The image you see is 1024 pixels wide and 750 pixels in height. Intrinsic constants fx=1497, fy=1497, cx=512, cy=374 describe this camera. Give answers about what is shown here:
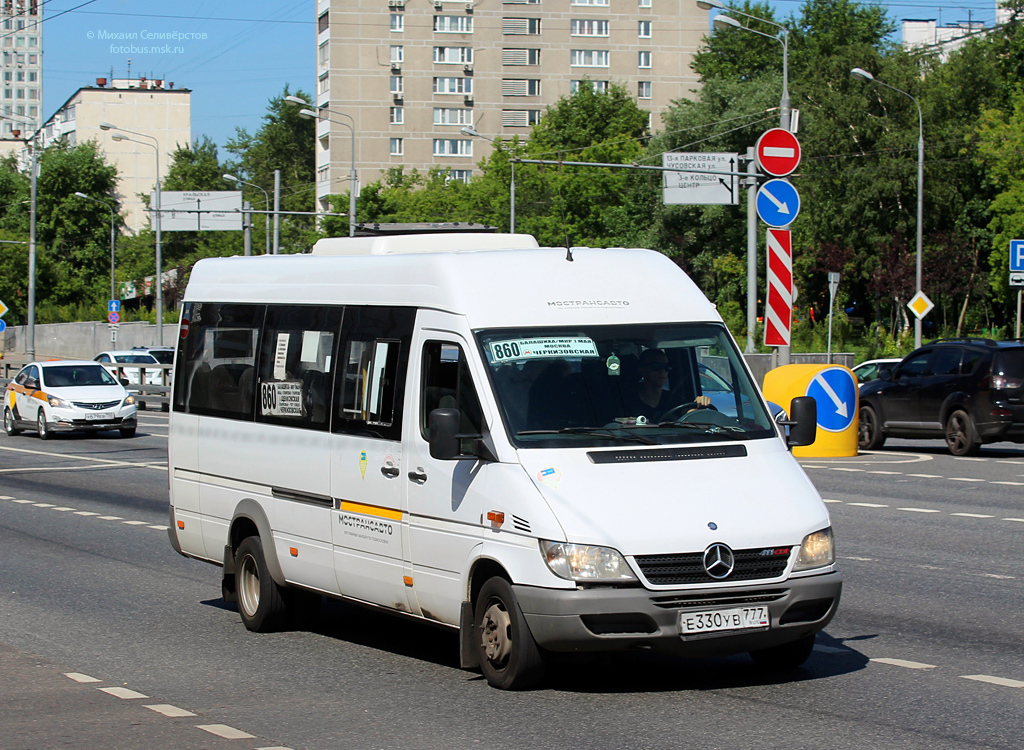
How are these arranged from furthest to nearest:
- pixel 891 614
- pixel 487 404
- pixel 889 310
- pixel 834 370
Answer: pixel 889 310 < pixel 834 370 < pixel 891 614 < pixel 487 404

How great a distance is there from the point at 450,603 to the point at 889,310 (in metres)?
72.9

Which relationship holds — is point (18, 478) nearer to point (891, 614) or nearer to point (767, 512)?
point (891, 614)

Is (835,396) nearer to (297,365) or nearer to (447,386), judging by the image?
(297,365)

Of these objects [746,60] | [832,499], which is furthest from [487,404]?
[746,60]

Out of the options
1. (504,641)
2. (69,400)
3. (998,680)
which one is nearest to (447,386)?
(504,641)

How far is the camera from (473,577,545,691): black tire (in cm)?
693

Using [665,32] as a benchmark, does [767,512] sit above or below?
below

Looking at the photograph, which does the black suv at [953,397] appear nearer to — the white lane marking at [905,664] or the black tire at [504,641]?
the white lane marking at [905,664]

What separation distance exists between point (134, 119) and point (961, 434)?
5173 inches

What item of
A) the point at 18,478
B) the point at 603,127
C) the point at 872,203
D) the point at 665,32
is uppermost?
the point at 665,32

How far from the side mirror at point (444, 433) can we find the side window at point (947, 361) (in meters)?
17.7

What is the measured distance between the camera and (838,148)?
71.8 metres

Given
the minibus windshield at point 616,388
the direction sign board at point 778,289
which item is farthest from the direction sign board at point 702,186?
the minibus windshield at point 616,388

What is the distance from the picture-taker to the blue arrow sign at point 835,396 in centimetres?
2166
